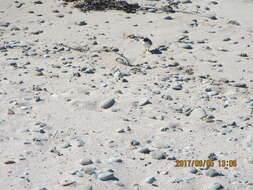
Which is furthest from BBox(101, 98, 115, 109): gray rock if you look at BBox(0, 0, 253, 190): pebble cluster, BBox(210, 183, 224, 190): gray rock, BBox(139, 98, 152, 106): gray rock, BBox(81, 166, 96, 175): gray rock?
BBox(210, 183, 224, 190): gray rock

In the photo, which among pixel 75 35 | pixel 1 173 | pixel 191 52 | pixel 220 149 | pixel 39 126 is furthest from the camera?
pixel 75 35

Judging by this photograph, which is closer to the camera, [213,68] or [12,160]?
[12,160]

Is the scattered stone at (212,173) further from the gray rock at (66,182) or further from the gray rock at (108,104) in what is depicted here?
the gray rock at (108,104)

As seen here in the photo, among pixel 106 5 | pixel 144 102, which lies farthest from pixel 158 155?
pixel 106 5

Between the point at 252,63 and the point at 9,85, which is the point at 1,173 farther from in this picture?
the point at 252,63

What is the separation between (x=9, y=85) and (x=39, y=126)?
1200 millimetres

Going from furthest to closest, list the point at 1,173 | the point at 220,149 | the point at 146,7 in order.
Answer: the point at 146,7 < the point at 220,149 < the point at 1,173

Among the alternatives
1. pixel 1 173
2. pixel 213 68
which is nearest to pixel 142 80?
pixel 213 68

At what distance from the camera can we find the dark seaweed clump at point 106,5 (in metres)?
9.21

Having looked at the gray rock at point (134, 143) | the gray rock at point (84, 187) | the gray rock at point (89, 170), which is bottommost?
the gray rock at point (84, 187)

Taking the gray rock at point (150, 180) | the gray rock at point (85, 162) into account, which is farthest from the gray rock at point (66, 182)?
the gray rock at point (150, 180)

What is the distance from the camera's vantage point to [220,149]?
4.93m

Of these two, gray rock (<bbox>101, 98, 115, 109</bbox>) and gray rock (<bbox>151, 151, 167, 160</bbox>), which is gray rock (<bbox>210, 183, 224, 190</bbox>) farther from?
gray rock (<bbox>101, 98, 115, 109</bbox>)

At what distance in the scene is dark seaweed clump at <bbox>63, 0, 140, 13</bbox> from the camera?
9.21 meters
